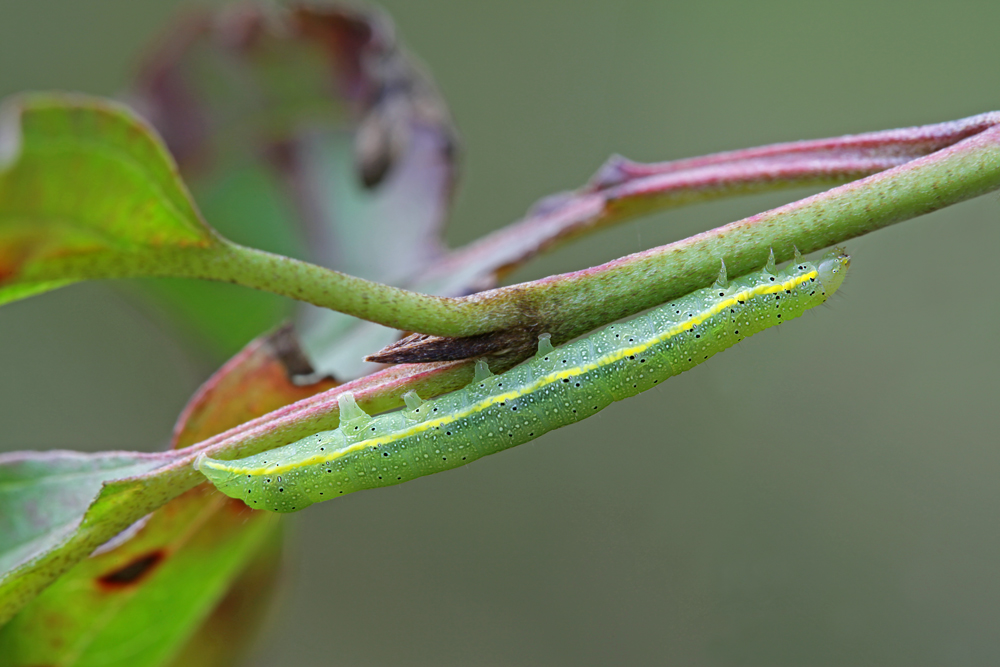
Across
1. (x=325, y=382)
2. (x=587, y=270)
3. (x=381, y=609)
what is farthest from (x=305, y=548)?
(x=587, y=270)

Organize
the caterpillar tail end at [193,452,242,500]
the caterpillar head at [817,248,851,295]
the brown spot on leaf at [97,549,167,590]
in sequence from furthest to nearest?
the caterpillar head at [817,248,851,295], the brown spot on leaf at [97,549,167,590], the caterpillar tail end at [193,452,242,500]

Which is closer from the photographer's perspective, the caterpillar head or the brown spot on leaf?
the brown spot on leaf

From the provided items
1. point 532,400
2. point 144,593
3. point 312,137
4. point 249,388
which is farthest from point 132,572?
point 312,137

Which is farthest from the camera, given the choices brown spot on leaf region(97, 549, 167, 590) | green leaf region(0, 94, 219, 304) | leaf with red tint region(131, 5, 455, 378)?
leaf with red tint region(131, 5, 455, 378)

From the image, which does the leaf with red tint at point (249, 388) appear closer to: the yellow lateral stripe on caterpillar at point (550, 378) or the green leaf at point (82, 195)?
the yellow lateral stripe on caterpillar at point (550, 378)

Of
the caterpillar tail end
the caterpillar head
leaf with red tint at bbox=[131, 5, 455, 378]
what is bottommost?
the caterpillar tail end

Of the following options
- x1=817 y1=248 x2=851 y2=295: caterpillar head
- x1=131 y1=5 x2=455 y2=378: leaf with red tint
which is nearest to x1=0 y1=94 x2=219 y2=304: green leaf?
x1=131 y1=5 x2=455 y2=378: leaf with red tint

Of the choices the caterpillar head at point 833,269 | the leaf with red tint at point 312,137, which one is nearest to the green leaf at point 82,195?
the leaf with red tint at point 312,137

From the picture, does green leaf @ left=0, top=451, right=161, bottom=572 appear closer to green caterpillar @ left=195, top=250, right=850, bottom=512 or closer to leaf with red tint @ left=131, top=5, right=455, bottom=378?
green caterpillar @ left=195, top=250, right=850, bottom=512
